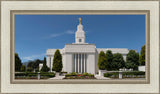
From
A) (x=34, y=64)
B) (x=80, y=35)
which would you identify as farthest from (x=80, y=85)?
(x=34, y=64)

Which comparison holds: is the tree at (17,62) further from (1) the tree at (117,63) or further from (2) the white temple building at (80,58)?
(1) the tree at (117,63)

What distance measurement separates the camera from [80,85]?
20.0 ft

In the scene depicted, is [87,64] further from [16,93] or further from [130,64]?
[16,93]

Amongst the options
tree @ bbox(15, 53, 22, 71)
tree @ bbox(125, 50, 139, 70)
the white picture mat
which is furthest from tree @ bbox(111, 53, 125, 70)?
tree @ bbox(15, 53, 22, 71)

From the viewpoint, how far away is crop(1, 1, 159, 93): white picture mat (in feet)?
19.8

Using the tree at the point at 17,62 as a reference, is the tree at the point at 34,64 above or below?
below

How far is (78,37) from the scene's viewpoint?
23781mm

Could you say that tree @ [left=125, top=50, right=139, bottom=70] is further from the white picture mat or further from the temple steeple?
the white picture mat

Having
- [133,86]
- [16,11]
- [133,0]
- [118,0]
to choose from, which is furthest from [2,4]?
[133,86]

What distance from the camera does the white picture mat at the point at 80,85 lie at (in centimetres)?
604

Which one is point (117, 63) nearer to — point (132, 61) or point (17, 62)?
point (132, 61)

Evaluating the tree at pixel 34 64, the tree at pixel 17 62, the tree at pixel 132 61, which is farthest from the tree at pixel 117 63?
the tree at pixel 34 64

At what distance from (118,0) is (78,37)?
1767 cm

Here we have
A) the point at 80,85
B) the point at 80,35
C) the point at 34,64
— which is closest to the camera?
the point at 80,85
